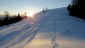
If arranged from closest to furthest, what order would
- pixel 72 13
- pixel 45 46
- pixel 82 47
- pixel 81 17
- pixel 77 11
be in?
1. pixel 82 47
2. pixel 45 46
3. pixel 81 17
4. pixel 77 11
5. pixel 72 13

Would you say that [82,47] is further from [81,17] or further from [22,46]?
[81,17]

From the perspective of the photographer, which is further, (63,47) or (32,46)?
(32,46)

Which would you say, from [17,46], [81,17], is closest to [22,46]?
[17,46]

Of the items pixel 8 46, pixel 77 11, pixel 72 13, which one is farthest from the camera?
pixel 72 13

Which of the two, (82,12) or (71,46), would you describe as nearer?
(71,46)

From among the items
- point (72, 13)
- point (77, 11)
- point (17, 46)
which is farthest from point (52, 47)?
point (72, 13)

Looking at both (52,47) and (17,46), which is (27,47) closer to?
(17,46)

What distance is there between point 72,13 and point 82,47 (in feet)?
91.1

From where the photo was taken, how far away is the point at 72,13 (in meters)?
42.2

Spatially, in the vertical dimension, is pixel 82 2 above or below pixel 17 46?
above

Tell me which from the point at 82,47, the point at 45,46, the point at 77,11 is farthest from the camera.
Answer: the point at 77,11

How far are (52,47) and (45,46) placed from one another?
97cm

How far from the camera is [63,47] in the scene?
1484cm

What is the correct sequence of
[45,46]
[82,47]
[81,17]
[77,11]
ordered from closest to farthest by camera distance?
[82,47] → [45,46] → [81,17] → [77,11]
